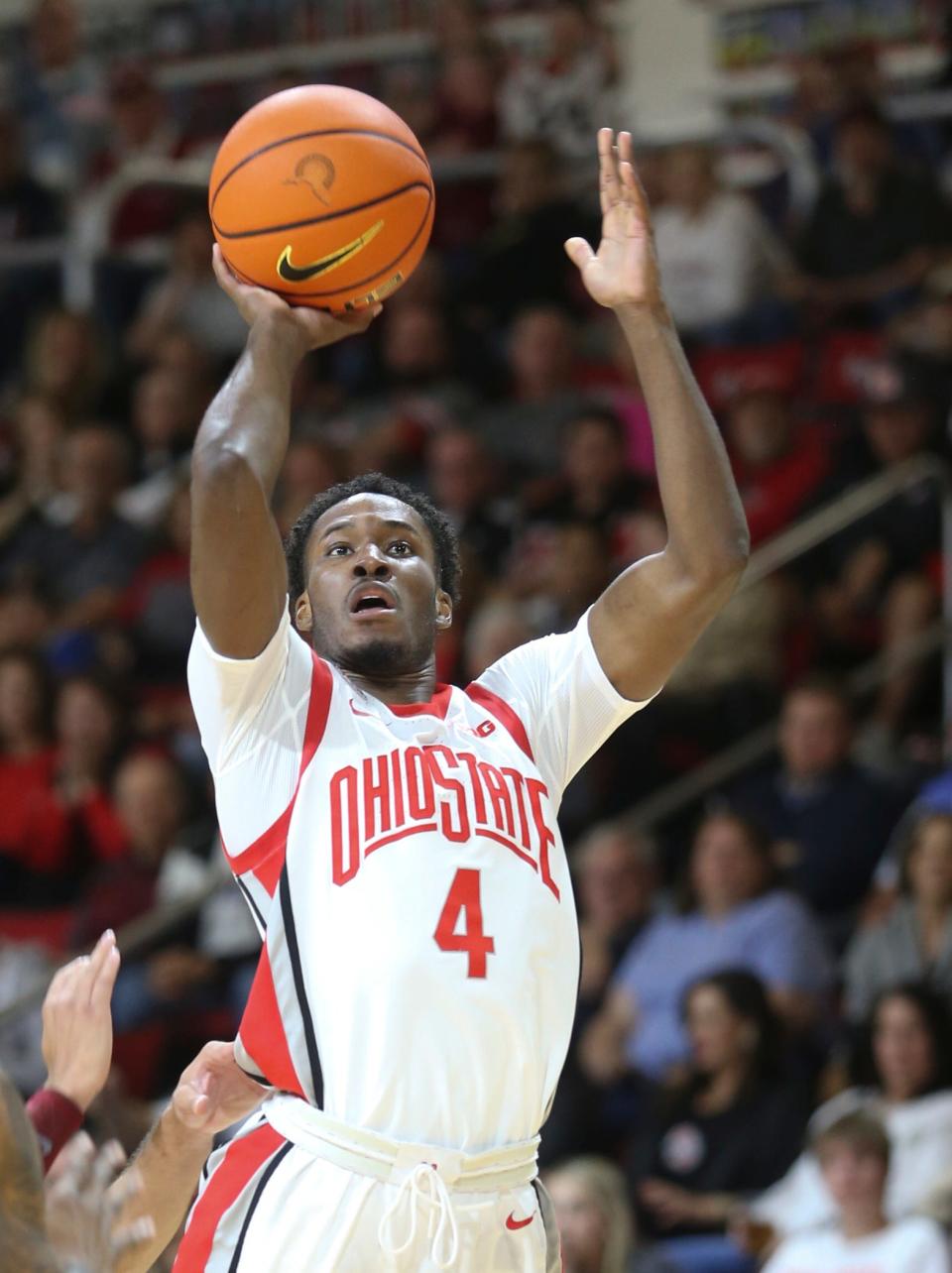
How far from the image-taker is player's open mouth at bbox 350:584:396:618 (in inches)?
177

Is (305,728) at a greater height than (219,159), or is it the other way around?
(219,159)

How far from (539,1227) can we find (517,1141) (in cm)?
20

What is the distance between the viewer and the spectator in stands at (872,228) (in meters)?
10.9

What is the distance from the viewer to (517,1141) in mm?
4180

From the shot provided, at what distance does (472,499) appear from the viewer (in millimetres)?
10203

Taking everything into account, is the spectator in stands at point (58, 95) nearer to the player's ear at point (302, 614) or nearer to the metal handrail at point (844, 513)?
the metal handrail at point (844, 513)

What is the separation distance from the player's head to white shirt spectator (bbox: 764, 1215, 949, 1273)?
316cm

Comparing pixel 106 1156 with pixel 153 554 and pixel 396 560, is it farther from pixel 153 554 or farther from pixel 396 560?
pixel 153 554

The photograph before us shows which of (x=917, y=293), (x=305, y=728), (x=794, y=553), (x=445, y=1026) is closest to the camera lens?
(x=445, y=1026)

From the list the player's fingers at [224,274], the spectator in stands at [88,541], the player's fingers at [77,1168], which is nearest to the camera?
the player's fingers at [77,1168]

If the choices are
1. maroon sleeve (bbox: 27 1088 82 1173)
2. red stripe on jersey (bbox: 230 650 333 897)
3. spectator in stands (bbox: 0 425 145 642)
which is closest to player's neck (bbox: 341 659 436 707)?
red stripe on jersey (bbox: 230 650 333 897)

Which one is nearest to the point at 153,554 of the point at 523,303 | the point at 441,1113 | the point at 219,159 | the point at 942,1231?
the point at 523,303

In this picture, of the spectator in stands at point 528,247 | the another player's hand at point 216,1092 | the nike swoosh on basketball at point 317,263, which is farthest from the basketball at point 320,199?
the spectator in stands at point 528,247

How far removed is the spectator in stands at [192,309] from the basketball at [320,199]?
7445 millimetres
